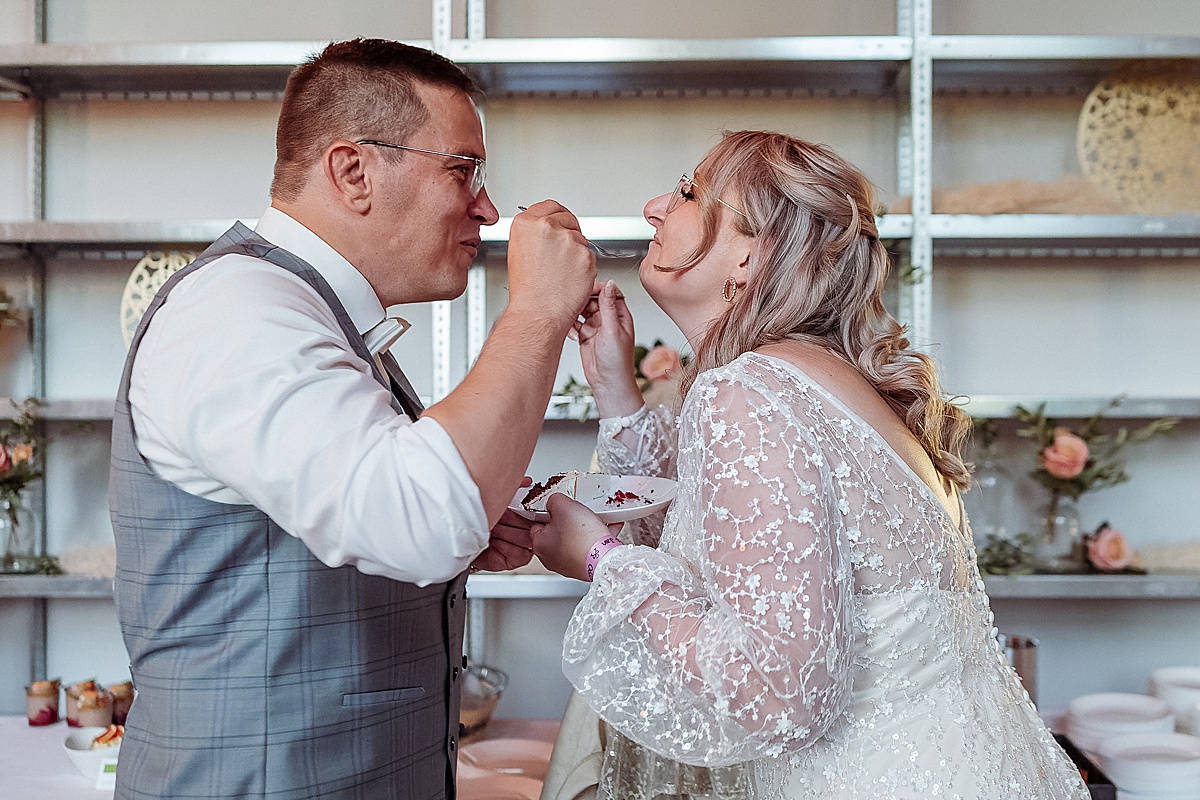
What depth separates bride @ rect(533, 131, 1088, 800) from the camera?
1.08 m

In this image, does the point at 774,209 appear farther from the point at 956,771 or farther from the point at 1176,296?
the point at 1176,296

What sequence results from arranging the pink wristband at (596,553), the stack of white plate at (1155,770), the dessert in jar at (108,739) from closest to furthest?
1. the pink wristband at (596,553)
2. the stack of white plate at (1155,770)
3. the dessert in jar at (108,739)

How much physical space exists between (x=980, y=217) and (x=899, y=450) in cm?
128

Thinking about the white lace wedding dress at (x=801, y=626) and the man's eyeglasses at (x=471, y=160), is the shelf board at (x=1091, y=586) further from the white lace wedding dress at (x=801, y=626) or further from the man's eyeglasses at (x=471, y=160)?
the man's eyeglasses at (x=471, y=160)

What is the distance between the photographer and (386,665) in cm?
115

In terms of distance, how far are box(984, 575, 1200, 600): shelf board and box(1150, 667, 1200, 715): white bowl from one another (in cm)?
23

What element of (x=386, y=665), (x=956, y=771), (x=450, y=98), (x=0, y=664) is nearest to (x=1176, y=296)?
(x=956, y=771)

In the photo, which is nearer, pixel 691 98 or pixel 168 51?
pixel 168 51

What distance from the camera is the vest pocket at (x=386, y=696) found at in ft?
3.65

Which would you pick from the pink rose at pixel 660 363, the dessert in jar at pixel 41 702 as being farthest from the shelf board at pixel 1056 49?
the dessert in jar at pixel 41 702

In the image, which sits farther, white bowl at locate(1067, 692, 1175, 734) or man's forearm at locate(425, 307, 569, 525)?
white bowl at locate(1067, 692, 1175, 734)

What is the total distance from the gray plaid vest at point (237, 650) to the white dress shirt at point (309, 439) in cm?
13

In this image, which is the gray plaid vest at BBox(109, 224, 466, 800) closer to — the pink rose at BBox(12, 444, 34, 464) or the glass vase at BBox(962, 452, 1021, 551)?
the pink rose at BBox(12, 444, 34, 464)

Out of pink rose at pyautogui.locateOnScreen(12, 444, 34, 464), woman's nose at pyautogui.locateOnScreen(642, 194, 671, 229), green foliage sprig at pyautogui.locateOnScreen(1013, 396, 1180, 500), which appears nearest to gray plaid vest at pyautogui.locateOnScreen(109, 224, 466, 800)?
woman's nose at pyautogui.locateOnScreen(642, 194, 671, 229)
